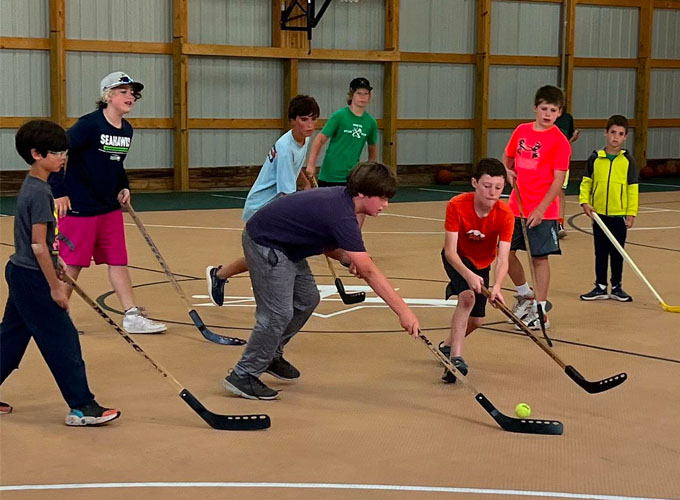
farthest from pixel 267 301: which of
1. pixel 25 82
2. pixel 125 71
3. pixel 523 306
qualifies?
pixel 125 71

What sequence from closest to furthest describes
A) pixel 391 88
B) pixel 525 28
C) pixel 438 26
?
1. pixel 391 88
2. pixel 438 26
3. pixel 525 28

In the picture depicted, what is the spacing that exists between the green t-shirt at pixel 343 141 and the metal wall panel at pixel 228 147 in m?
7.91

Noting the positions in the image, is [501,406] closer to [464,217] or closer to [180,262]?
[464,217]

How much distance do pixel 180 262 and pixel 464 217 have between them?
4.36m

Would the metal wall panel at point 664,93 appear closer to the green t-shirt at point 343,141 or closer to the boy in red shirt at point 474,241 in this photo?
the green t-shirt at point 343,141

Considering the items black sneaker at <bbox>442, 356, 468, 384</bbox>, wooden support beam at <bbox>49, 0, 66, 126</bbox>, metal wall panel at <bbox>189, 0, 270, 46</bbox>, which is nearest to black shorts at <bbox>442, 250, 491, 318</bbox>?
black sneaker at <bbox>442, 356, 468, 384</bbox>

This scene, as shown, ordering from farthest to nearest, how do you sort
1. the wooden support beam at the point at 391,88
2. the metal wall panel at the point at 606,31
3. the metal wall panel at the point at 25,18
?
the metal wall panel at the point at 606,31 → the wooden support beam at the point at 391,88 → the metal wall panel at the point at 25,18

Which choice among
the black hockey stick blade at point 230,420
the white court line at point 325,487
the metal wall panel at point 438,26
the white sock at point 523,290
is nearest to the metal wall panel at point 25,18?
the metal wall panel at point 438,26

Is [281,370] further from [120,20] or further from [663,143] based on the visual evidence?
[663,143]

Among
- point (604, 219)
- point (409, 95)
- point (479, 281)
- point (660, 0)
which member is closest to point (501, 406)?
point (479, 281)

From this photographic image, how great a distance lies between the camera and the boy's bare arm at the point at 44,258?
4395 mm

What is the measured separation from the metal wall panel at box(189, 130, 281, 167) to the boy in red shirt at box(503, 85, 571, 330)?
10271 mm

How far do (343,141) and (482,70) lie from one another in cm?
1047

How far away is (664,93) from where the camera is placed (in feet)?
70.0
